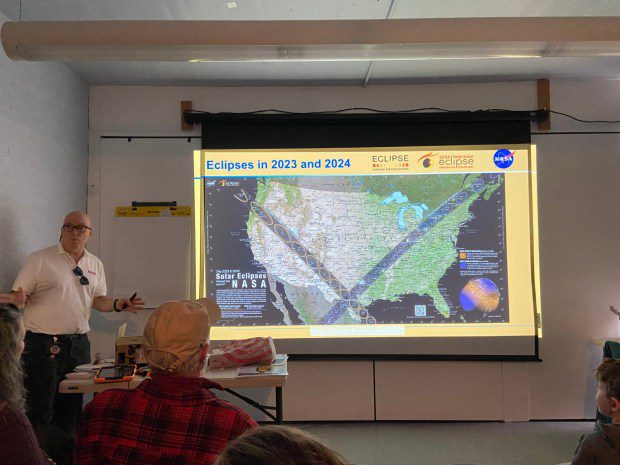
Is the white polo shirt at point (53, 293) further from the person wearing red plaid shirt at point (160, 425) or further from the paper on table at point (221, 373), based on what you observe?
the person wearing red plaid shirt at point (160, 425)

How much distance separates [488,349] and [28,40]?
3882 mm

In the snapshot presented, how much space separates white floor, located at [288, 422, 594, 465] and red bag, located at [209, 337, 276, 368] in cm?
76

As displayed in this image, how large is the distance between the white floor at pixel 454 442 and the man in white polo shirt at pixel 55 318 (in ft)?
5.34

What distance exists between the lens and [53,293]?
3336 millimetres

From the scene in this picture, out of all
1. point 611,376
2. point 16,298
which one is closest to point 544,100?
point 611,376

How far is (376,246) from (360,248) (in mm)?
134

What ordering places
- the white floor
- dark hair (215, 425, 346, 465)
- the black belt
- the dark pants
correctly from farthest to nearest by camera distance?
the white floor
the black belt
the dark pants
dark hair (215, 425, 346, 465)

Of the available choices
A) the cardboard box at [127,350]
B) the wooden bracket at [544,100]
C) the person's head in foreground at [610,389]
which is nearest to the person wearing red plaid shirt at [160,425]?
the person's head in foreground at [610,389]

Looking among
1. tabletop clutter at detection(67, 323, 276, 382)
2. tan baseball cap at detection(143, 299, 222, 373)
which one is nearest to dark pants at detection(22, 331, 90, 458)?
tabletop clutter at detection(67, 323, 276, 382)

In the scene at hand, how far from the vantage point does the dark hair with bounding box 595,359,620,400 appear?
2.12 metres

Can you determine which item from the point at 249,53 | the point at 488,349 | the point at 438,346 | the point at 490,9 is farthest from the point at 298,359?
the point at 490,9

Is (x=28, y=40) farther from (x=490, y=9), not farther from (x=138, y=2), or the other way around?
(x=490, y=9)

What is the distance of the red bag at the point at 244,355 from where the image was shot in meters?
3.19

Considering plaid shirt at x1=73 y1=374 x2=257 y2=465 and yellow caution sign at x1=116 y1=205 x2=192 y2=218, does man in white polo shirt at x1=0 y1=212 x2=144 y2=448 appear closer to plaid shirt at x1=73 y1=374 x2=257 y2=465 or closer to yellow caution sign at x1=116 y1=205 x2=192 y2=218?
yellow caution sign at x1=116 y1=205 x2=192 y2=218
